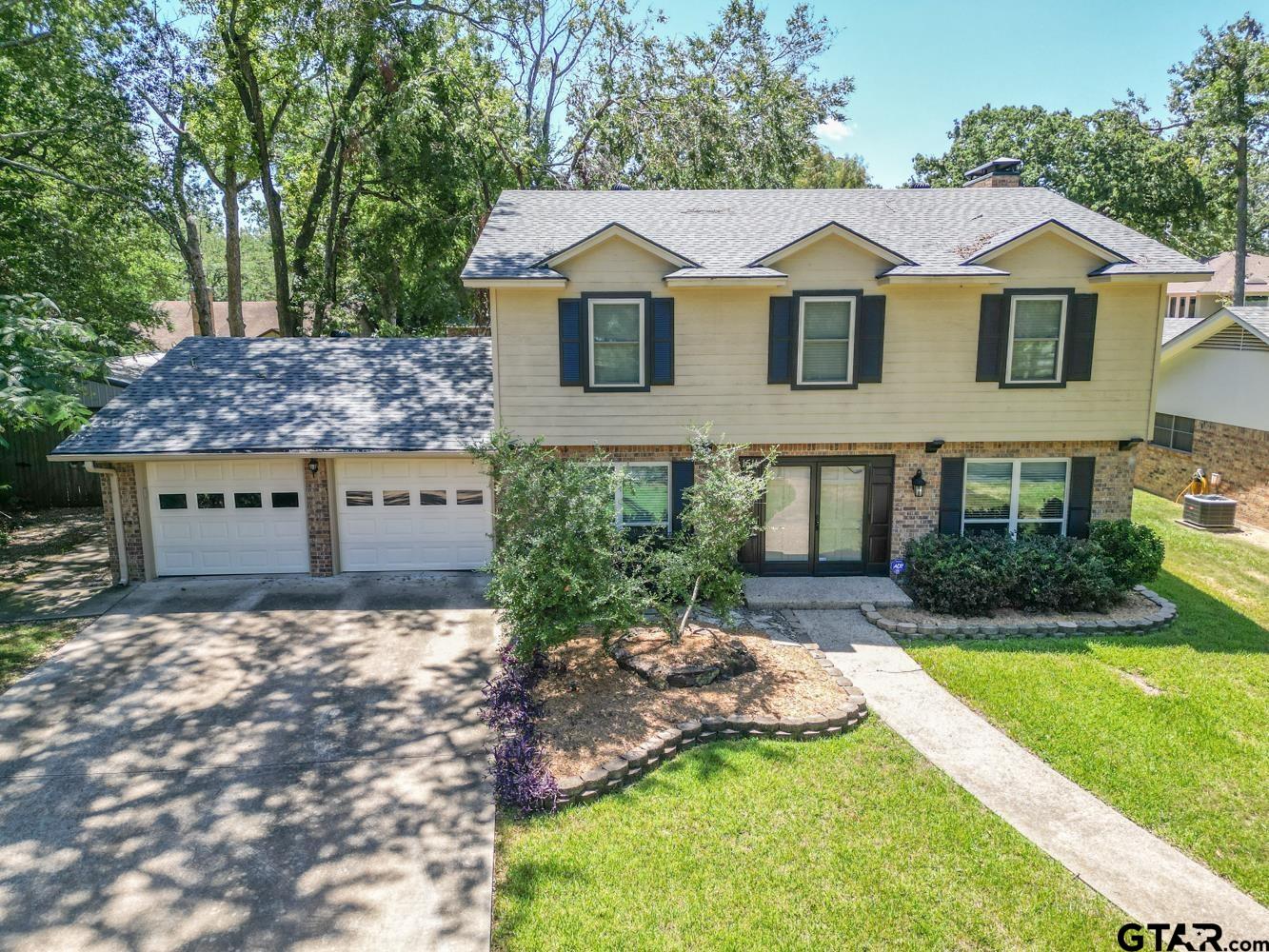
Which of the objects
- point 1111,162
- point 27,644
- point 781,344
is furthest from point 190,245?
point 1111,162

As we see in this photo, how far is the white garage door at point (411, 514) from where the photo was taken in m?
13.8

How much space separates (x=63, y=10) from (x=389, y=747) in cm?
1755

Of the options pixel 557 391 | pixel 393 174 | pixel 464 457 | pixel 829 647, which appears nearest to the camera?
pixel 829 647

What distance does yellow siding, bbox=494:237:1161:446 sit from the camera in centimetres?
1252

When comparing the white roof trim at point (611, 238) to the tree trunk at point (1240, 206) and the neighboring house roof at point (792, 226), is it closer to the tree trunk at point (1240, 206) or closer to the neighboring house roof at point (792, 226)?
the neighboring house roof at point (792, 226)

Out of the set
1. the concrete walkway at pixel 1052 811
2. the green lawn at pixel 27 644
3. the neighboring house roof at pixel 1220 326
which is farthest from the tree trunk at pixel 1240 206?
the green lawn at pixel 27 644

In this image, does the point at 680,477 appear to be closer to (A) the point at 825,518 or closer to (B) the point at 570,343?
(A) the point at 825,518

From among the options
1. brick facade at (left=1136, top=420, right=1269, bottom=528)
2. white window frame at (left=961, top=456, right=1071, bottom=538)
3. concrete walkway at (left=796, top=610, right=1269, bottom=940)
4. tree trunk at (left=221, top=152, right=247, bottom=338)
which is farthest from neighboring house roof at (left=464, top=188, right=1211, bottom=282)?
tree trunk at (left=221, top=152, right=247, bottom=338)

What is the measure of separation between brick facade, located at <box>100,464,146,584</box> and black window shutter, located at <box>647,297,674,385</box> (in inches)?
355

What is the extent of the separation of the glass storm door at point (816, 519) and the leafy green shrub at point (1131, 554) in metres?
3.88

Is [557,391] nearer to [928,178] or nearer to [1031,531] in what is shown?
[1031,531]

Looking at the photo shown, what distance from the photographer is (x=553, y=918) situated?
5984 mm

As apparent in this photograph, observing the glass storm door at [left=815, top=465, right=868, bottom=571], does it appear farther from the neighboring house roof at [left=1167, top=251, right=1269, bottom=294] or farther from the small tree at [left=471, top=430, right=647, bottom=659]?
the neighboring house roof at [left=1167, top=251, right=1269, bottom=294]

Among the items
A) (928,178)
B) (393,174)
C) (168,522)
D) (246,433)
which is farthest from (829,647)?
(928,178)
